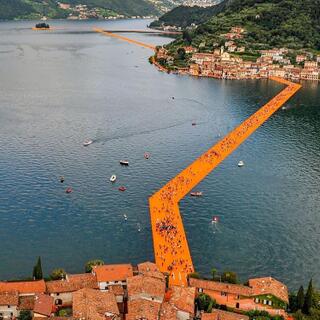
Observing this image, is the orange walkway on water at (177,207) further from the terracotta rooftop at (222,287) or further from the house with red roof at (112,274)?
the house with red roof at (112,274)

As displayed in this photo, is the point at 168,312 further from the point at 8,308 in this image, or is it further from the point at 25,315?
the point at 8,308

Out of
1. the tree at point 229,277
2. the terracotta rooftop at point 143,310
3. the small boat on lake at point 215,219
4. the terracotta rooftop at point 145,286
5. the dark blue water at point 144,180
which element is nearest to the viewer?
the terracotta rooftop at point 143,310

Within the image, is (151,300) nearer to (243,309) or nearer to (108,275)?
(108,275)

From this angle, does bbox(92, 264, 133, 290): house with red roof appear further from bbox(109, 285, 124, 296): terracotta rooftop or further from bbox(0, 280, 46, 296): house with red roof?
bbox(0, 280, 46, 296): house with red roof

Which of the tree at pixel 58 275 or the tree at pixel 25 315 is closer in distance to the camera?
the tree at pixel 25 315

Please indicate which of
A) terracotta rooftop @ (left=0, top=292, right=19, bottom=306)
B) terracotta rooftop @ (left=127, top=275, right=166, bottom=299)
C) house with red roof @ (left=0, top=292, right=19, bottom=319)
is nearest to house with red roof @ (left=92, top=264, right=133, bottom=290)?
terracotta rooftop @ (left=127, top=275, right=166, bottom=299)

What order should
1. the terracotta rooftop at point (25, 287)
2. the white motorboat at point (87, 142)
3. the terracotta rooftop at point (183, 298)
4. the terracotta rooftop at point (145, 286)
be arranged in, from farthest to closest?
the white motorboat at point (87, 142)
the terracotta rooftop at point (25, 287)
the terracotta rooftop at point (145, 286)
the terracotta rooftop at point (183, 298)

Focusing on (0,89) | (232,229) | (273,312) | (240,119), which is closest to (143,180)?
Result: (232,229)

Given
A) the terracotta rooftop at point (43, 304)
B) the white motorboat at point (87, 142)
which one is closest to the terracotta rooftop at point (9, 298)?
the terracotta rooftop at point (43, 304)

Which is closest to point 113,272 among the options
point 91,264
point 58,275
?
point 91,264
